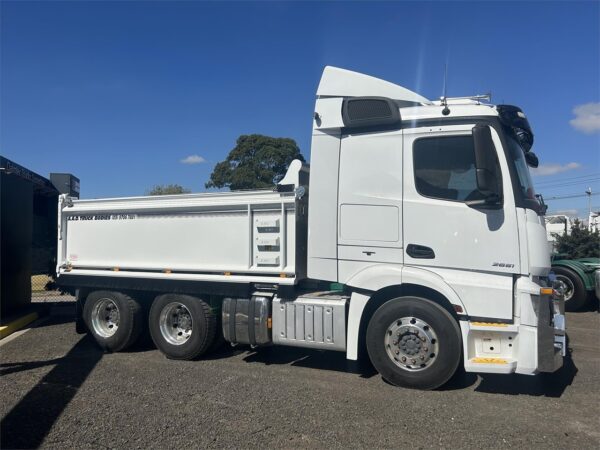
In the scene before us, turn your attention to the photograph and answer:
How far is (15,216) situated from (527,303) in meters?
9.13

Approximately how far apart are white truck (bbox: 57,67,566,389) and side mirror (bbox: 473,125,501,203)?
0.6 inches

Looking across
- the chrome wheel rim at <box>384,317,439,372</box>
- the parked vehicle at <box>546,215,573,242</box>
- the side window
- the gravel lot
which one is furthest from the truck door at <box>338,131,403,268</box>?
the parked vehicle at <box>546,215,573,242</box>

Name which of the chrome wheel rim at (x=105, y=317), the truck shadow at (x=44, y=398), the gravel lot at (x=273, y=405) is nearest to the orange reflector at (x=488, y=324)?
the gravel lot at (x=273, y=405)

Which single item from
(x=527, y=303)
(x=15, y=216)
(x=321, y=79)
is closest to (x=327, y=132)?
(x=321, y=79)

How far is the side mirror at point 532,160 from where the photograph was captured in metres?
6.07

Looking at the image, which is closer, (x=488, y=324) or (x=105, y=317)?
(x=488, y=324)

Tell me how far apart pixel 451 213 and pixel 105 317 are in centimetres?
534

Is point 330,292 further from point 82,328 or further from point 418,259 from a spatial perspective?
point 82,328

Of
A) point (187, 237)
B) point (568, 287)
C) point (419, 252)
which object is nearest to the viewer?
point (419, 252)

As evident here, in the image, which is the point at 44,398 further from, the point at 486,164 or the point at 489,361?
the point at 486,164

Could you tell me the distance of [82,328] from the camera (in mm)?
7656

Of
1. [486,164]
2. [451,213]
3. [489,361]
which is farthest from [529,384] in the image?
[486,164]

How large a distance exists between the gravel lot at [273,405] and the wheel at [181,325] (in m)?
0.22

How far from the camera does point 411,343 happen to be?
5332 mm
